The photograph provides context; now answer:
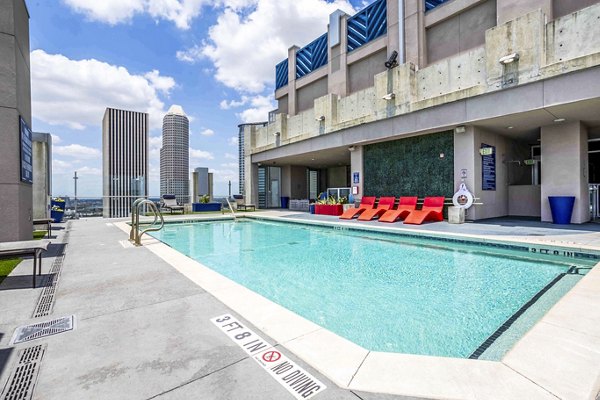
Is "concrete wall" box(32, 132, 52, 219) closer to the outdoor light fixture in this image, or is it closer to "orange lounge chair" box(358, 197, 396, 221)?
"orange lounge chair" box(358, 197, 396, 221)

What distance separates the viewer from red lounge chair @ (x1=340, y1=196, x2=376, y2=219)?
39.2ft

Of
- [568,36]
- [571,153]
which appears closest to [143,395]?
[568,36]

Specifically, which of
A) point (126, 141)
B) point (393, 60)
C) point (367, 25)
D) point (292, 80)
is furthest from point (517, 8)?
point (126, 141)

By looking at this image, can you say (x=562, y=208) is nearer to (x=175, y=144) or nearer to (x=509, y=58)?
(x=509, y=58)

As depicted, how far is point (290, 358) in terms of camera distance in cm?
188

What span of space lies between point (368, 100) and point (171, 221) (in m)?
10.2

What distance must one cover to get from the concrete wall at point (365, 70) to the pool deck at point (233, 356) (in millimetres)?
13563

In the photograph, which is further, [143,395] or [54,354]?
[54,354]

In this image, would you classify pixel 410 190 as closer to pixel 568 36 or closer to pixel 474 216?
pixel 474 216

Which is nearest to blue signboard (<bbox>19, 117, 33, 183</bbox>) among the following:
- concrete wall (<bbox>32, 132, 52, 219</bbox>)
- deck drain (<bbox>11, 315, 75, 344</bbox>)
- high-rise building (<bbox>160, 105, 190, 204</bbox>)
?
deck drain (<bbox>11, 315, 75, 344</bbox>)

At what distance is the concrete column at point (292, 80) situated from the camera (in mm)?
20125

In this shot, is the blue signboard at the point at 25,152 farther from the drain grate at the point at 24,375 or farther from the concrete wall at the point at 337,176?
the concrete wall at the point at 337,176

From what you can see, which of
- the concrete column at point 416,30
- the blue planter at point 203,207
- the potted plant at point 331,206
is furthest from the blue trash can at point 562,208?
the blue planter at point 203,207

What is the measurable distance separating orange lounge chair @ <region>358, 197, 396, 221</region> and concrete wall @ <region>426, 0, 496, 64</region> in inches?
257
